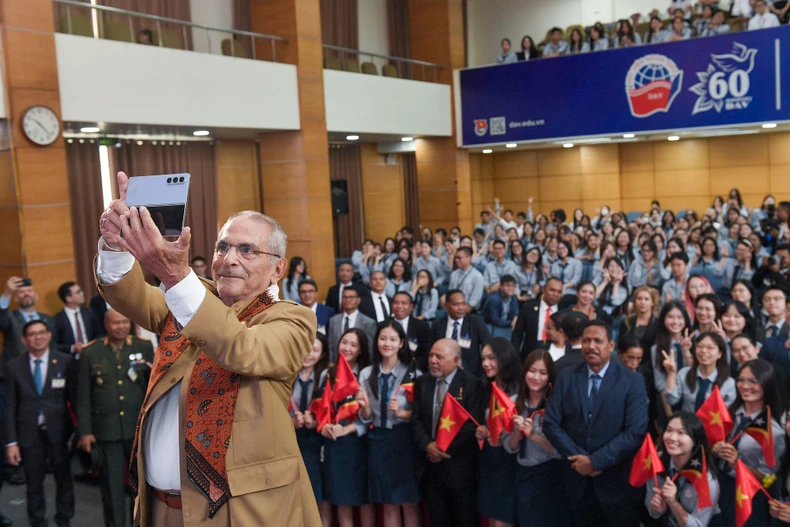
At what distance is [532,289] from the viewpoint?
9.08 m

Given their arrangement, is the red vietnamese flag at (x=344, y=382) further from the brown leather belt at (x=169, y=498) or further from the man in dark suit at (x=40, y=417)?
the brown leather belt at (x=169, y=498)

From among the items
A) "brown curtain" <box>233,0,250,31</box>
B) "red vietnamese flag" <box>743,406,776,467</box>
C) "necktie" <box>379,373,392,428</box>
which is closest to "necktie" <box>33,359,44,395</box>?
"necktie" <box>379,373,392,428</box>

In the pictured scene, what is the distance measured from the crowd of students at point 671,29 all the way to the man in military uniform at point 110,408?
10.7 meters

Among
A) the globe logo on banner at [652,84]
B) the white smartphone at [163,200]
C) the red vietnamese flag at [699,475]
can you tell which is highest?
the globe logo on banner at [652,84]

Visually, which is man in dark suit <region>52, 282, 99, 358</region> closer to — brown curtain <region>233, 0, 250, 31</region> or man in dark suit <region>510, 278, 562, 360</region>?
man in dark suit <region>510, 278, 562, 360</region>

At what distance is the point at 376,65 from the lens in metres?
15.2

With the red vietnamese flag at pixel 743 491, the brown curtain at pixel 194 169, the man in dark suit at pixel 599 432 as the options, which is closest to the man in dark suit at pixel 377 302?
the man in dark suit at pixel 599 432

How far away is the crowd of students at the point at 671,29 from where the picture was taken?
1209 centimetres

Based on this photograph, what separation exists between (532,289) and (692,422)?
5383 millimetres

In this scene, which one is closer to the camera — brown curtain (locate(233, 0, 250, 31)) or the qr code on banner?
brown curtain (locate(233, 0, 250, 31))

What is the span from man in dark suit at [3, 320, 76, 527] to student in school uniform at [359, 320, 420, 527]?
200cm

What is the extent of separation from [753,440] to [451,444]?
1515 millimetres

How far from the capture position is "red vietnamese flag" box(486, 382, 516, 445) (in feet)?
13.4

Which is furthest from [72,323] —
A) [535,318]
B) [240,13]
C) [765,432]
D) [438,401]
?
[240,13]
